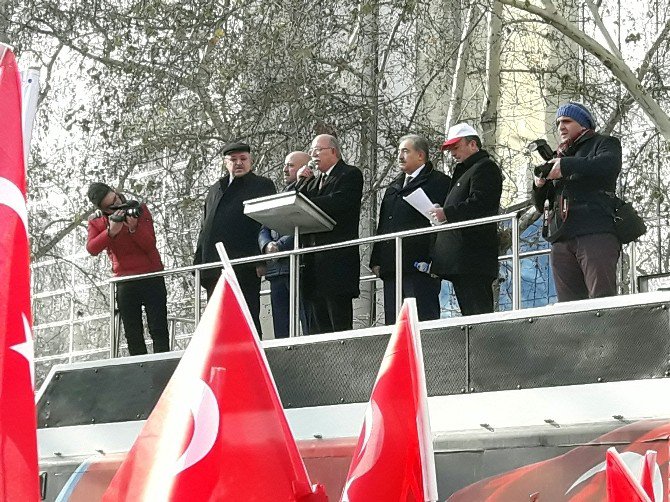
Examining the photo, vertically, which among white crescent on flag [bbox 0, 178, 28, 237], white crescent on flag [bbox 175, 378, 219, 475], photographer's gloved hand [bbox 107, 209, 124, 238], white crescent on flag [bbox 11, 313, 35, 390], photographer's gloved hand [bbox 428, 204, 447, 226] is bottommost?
white crescent on flag [bbox 175, 378, 219, 475]

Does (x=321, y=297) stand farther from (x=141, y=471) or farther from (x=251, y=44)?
(x=141, y=471)

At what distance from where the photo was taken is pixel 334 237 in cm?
1007

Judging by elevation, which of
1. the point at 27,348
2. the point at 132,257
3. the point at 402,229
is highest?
the point at 132,257

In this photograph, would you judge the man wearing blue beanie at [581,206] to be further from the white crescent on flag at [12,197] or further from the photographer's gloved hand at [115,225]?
the white crescent on flag at [12,197]

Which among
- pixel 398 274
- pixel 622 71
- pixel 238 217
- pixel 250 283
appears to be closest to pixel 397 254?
pixel 398 274

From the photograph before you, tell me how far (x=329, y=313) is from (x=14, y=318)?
6.44 metres

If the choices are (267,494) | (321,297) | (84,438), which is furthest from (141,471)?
(84,438)

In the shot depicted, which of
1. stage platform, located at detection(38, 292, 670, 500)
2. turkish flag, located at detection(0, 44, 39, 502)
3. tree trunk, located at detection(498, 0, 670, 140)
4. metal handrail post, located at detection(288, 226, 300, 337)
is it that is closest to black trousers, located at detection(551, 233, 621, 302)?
stage platform, located at detection(38, 292, 670, 500)

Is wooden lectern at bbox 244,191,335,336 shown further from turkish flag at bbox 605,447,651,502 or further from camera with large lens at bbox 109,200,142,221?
turkish flag at bbox 605,447,651,502

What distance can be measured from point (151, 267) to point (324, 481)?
2.79 metres

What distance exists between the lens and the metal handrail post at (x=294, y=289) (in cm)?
997

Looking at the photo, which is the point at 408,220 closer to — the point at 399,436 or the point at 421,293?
the point at 421,293

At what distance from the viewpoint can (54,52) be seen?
54.5ft

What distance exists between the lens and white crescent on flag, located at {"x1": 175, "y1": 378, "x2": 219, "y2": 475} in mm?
4227
